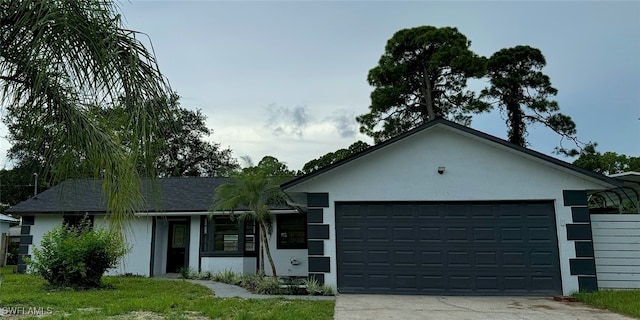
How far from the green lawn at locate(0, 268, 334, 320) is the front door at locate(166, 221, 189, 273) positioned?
554cm

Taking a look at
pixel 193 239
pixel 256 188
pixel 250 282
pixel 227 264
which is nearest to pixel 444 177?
pixel 256 188

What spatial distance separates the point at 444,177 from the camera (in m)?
9.75

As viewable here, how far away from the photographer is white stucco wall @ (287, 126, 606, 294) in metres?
9.52

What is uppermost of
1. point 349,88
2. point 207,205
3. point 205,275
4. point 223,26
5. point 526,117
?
point 526,117

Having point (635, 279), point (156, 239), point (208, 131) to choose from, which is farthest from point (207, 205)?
point (208, 131)

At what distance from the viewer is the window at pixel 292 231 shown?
14562 millimetres

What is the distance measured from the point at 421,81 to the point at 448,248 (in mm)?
18620

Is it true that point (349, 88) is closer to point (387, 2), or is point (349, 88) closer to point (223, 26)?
point (387, 2)

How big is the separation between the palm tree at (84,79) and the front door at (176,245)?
494 inches

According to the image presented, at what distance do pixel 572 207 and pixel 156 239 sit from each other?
12821 millimetres

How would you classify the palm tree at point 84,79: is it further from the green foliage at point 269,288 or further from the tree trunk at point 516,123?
the tree trunk at point 516,123

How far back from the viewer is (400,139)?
9.77 m

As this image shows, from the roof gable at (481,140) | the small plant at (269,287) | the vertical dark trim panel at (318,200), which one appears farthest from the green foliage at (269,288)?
the roof gable at (481,140)

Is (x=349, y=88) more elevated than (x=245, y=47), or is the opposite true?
(x=349, y=88)
